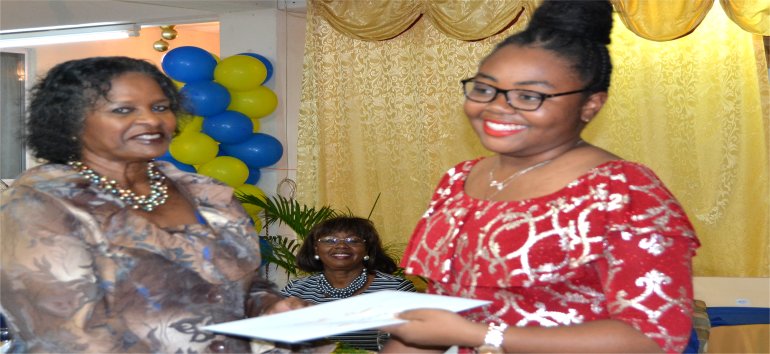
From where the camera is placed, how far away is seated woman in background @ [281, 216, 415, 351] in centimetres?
530

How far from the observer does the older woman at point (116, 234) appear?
6.77ft

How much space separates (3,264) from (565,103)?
1.26m

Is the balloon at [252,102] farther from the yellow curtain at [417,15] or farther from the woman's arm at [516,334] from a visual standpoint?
the woman's arm at [516,334]

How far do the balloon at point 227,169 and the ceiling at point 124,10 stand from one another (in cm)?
147

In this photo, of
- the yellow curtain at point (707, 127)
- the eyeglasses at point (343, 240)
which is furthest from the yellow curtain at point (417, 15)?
the eyeglasses at point (343, 240)

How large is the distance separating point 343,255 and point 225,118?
2451 mm

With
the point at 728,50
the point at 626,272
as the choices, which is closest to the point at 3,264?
the point at 626,272

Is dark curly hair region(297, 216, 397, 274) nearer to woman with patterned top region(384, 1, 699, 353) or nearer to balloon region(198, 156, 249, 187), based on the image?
balloon region(198, 156, 249, 187)

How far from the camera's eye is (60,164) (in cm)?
228

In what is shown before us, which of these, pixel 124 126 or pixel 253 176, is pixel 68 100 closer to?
pixel 124 126

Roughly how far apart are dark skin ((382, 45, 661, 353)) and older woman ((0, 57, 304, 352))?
55 centimetres

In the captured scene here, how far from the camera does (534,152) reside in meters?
2.06

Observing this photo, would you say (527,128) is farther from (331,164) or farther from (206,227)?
(331,164)

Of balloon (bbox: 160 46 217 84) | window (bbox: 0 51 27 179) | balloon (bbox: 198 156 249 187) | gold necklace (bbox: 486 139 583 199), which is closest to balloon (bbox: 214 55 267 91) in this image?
balloon (bbox: 160 46 217 84)
